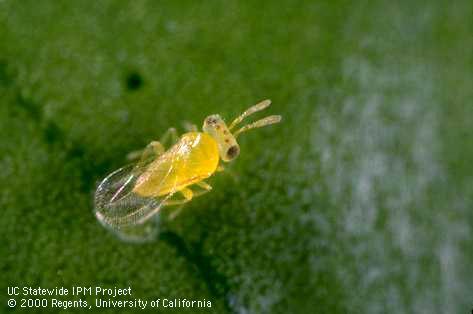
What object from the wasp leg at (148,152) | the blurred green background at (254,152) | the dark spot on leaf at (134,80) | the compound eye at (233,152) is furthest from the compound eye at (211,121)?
the dark spot on leaf at (134,80)

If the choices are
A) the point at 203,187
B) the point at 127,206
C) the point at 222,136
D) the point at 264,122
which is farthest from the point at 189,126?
the point at 127,206

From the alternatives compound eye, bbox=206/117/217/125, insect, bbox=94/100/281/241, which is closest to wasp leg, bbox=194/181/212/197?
insect, bbox=94/100/281/241

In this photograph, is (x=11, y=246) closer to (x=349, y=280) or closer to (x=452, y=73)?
(x=349, y=280)

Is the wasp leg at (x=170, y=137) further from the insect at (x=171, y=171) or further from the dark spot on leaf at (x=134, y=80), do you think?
the dark spot on leaf at (x=134, y=80)

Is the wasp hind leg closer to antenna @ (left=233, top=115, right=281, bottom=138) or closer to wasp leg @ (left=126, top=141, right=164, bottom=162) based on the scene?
wasp leg @ (left=126, top=141, right=164, bottom=162)

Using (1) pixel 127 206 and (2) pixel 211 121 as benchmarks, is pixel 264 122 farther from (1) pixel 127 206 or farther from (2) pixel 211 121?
(1) pixel 127 206

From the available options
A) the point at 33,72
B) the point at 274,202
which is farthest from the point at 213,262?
the point at 33,72
